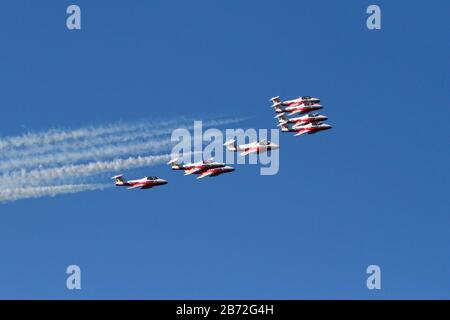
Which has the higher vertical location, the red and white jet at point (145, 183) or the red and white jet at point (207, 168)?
the red and white jet at point (207, 168)

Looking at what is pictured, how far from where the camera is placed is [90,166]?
191 m

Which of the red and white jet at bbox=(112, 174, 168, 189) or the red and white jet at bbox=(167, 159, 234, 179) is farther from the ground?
the red and white jet at bbox=(167, 159, 234, 179)

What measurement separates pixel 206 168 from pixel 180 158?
15.5ft

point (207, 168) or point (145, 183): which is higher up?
point (207, 168)
